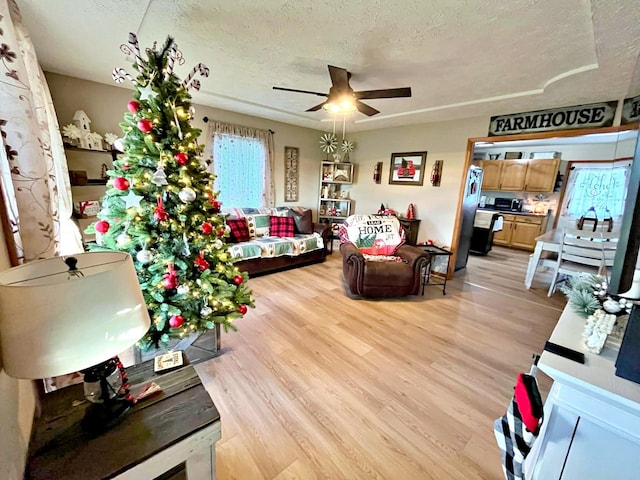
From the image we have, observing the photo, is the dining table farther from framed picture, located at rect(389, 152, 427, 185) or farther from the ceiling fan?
the ceiling fan

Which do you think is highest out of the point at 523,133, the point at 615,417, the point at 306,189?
the point at 523,133

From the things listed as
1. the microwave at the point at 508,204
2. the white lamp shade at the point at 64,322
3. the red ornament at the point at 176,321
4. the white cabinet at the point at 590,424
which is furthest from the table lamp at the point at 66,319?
the microwave at the point at 508,204

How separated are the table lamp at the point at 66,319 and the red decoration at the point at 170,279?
89cm

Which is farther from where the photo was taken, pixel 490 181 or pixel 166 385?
pixel 490 181

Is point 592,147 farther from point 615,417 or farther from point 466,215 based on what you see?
Result: point 615,417

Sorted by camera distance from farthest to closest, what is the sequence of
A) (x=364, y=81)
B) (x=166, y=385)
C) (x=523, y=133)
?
(x=523, y=133), (x=364, y=81), (x=166, y=385)

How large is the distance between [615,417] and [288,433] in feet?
4.67

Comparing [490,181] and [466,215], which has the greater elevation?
[490,181]

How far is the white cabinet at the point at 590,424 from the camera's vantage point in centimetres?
77

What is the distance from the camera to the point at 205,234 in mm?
1840

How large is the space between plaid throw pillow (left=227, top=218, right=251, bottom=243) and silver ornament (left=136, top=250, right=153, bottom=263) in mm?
2185

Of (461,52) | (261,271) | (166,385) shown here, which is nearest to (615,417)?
(166,385)

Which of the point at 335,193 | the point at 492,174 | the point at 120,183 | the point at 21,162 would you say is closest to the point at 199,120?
the point at 120,183

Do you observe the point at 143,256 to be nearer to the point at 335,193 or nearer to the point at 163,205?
the point at 163,205
